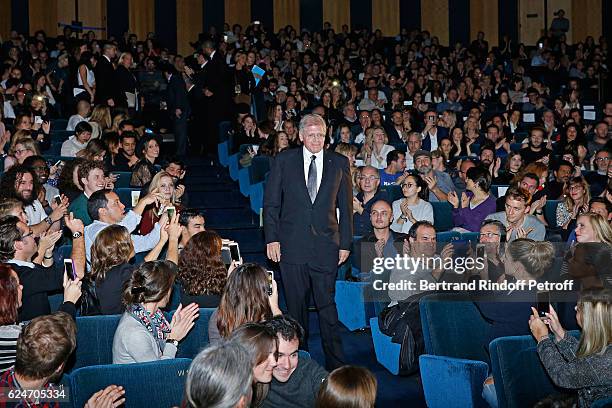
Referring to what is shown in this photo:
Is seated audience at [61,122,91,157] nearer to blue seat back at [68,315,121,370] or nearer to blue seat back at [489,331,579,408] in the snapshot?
blue seat back at [68,315,121,370]

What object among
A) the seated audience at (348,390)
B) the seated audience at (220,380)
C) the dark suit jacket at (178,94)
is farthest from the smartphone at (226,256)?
the dark suit jacket at (178,94)

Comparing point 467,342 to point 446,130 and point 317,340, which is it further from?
point 446,130

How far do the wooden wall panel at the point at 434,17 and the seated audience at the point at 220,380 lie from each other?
18902 mm

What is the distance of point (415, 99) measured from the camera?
13.3 m

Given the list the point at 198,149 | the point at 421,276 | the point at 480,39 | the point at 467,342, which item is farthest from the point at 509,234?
the point at 480,39

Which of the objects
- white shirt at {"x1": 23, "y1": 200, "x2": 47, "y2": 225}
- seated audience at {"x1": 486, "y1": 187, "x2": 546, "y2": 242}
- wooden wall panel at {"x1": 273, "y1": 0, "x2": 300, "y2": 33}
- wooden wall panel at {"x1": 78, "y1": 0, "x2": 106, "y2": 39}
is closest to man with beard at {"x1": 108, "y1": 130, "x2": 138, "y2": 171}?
white shirt at {"x1": 23, "y1": 200, "x2": 47, "y2": 225}

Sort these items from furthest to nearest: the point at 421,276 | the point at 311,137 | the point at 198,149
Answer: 1. the point at 198,149
2. the point at 421,276
3. the point at 311,137

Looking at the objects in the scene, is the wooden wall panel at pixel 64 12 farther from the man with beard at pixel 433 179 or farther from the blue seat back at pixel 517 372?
the blue seat back at pixel 517 372

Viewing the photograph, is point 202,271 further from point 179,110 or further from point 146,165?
point 179,110

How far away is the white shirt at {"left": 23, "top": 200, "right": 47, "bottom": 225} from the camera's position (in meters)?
6.45

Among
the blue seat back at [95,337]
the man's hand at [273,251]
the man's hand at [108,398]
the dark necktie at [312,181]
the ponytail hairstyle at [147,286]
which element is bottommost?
the man's hand at [108,398]

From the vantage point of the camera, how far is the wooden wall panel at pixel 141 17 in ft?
62.8

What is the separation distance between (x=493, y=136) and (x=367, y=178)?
3799 millimetres

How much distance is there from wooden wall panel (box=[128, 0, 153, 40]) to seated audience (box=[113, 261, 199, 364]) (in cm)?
1564
